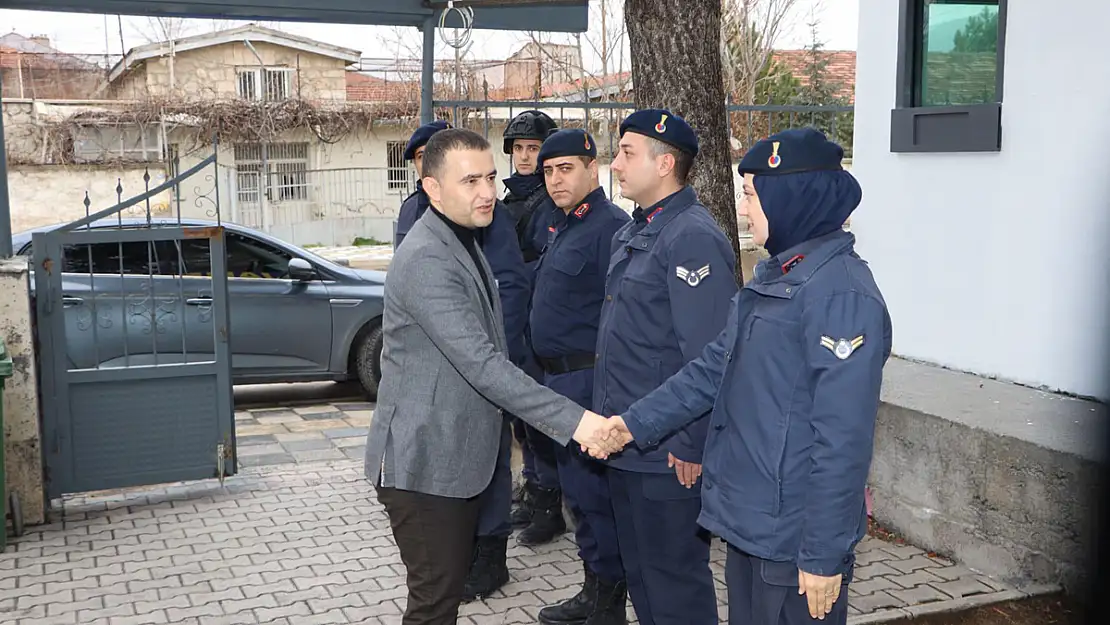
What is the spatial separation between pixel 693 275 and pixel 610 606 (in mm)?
1562

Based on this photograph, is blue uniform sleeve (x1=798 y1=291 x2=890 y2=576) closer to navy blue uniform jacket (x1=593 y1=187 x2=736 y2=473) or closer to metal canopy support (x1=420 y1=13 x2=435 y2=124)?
navy blue uniform jacket (x1=593 y1=187 x2=736 y2=473)

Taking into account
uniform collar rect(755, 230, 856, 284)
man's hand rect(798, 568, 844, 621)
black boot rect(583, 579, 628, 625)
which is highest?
uniform collar rect(755, 230, 856, 284)

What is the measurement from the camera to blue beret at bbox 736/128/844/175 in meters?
2.73

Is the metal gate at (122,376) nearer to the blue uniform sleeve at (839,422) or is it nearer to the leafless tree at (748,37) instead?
the blue uniform sleeve at (839,422)

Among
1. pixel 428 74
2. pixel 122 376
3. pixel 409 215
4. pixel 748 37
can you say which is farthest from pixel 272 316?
pixel 748 37

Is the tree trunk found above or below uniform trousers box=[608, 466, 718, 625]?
above

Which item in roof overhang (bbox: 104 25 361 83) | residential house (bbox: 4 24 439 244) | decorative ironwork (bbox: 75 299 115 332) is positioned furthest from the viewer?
roof overhang (bbox: 104 25 361 83)

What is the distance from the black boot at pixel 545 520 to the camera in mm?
5410

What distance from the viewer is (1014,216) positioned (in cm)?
521

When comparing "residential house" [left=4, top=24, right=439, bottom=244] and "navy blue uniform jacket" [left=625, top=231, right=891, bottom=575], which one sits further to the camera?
"residential house" [left=4, top=24, right=439, bottom=244]

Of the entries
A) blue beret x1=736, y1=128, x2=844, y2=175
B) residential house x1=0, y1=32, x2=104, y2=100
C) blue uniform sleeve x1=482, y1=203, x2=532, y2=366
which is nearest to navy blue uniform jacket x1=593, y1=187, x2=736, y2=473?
blue beret x1=736, y1=128, x2=844, y2=175

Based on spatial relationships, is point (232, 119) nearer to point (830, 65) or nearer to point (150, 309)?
point (830, 65)

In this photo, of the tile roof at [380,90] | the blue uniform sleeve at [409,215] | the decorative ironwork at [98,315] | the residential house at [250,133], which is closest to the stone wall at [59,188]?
the residential house at [250,133]

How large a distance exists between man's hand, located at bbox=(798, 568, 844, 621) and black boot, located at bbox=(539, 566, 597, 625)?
6.00ft
